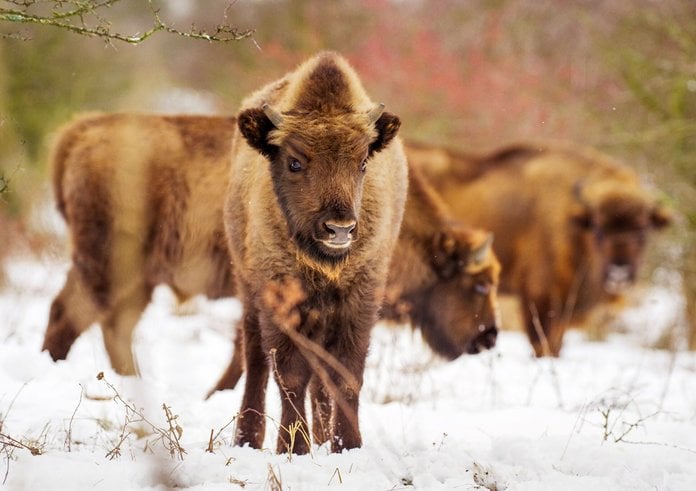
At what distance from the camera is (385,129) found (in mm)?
4320

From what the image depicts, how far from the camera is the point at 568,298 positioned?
9.69m

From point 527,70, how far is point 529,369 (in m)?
7.54

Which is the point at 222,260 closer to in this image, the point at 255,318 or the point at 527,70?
the point at 255,318

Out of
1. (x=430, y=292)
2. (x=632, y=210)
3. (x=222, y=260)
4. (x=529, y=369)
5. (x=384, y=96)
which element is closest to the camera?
(x=222, y=260)

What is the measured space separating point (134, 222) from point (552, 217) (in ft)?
17.6

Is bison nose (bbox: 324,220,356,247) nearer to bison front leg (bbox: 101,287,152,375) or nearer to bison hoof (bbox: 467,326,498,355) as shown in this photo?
bison hoof (bbox: 467,326,498,355)

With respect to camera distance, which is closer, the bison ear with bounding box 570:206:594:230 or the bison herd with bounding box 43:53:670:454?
the bison herd with bounding box 43:53:670:454

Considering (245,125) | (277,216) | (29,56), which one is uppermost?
(29,56)

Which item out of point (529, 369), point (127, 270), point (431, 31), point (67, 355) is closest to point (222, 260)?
point (127, 270)

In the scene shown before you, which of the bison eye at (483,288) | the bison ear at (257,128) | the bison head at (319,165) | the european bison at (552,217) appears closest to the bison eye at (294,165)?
the bison head at (319,165)

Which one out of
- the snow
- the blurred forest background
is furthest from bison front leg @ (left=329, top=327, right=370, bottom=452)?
the blurred forest background

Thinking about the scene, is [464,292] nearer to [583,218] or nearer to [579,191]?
[583,218]

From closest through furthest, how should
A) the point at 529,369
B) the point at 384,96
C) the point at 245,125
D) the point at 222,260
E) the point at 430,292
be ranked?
1. the point at 245,125
2. the point at 222,260
3. the point at 430,292
4. the point at 529,369
5. the point at 384,96

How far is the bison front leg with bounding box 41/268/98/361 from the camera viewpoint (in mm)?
6551
